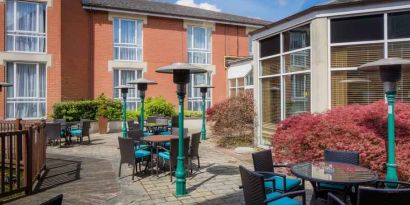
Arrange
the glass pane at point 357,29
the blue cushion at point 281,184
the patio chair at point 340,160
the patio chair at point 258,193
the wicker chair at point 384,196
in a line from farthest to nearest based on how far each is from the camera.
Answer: the glass pane at point 357,29 < the blue cushion at point 281,184 < the patio chair at point 340,160 < the patio chair at point 258,193 < the wicker chair at point 384,196

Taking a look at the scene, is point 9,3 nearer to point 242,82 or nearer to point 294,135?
point 242,82

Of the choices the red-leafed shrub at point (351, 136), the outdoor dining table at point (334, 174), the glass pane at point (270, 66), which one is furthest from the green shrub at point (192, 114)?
the outdoor dining table at point (334, 174)

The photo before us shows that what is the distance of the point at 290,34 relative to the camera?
1132cm

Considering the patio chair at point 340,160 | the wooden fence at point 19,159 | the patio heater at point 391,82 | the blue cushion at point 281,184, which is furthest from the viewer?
the wooden fence at point 19,159

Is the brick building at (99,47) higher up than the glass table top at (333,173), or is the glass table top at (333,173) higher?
the brick building at (99,47)

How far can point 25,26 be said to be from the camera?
17.8 m

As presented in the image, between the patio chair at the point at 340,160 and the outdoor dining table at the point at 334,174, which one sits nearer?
the outdoor dining table at the point at 334,174

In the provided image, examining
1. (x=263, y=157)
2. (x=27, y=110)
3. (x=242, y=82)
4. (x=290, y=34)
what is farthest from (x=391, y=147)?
(x=27, y=110)

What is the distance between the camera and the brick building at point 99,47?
58.1ft

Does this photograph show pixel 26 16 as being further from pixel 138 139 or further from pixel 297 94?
pixel 297 94

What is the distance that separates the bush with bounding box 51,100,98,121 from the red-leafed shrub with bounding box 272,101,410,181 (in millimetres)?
13017

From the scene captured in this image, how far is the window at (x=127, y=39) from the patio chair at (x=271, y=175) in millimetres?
17548

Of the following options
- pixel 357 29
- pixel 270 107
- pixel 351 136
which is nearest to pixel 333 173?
pixel 351 136

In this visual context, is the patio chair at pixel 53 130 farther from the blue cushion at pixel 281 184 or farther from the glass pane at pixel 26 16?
the blue cushion at pixel 281 184
